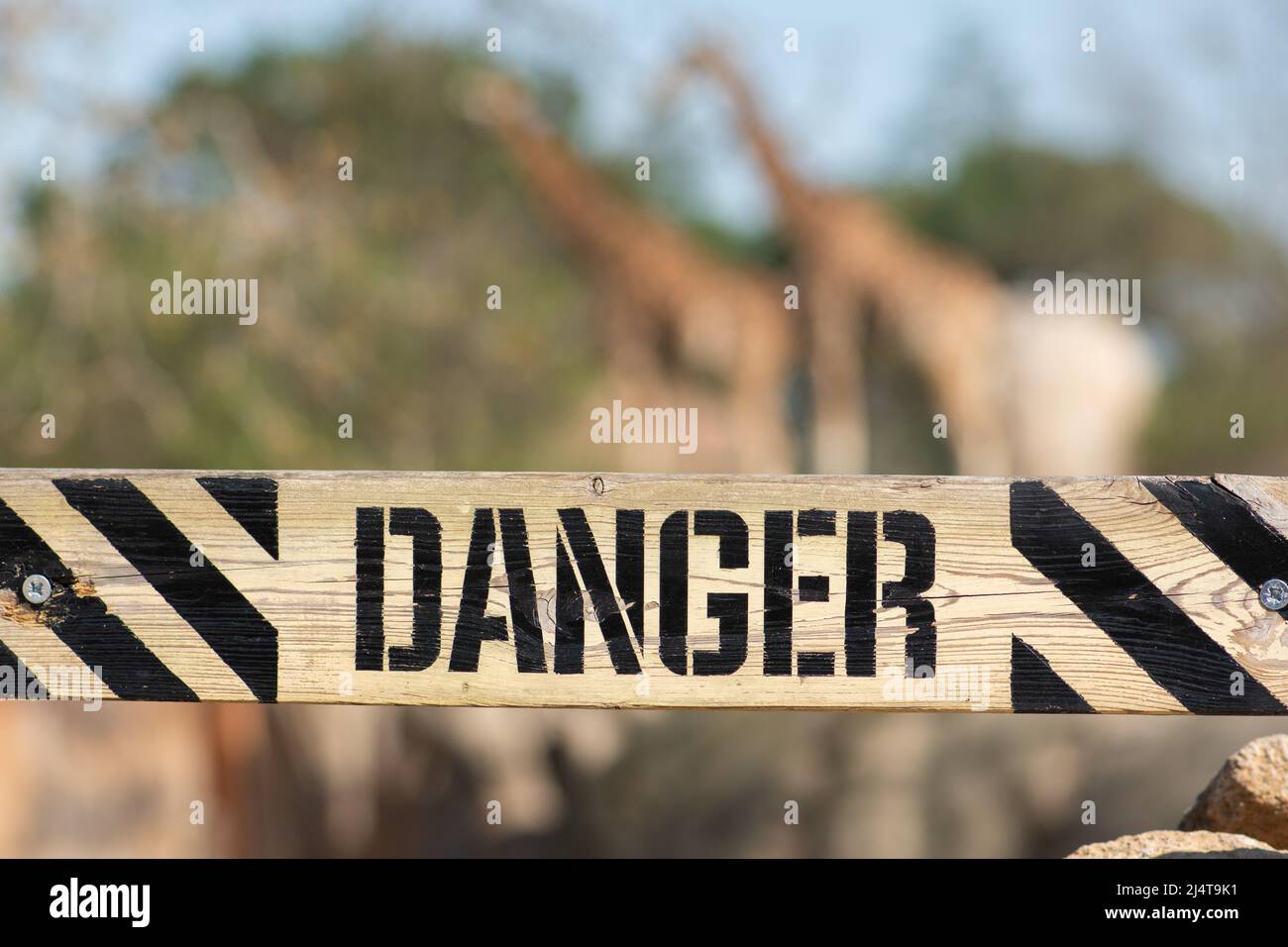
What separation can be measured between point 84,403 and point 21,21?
8.41ft

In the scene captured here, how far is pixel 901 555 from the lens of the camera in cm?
220

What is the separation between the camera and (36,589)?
2191 mm

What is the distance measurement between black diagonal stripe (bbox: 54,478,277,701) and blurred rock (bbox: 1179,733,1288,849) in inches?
70.0

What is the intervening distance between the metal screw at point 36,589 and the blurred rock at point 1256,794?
214 centimetres

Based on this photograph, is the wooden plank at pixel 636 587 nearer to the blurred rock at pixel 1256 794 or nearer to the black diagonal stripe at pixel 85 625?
the black diagonal stripe at pixel 85 625

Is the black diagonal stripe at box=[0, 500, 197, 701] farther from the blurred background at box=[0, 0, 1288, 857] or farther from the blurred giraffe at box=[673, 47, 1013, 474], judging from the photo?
the blurred giraffe at box=[673, 47, 1013, 474]

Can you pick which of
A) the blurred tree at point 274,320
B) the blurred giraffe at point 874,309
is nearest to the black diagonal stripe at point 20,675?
the blurred tree at point 274,320

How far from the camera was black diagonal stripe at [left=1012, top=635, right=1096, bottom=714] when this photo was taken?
2170 millimetres

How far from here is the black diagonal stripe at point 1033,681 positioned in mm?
2170

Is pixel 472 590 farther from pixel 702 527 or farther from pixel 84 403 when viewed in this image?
pixel 84 403

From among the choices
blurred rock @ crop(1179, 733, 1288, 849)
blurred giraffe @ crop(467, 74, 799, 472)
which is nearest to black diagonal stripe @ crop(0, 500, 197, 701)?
blurred rock @ crop(1179, 733, 1288, 849)

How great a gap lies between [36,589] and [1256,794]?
86.1 inches
